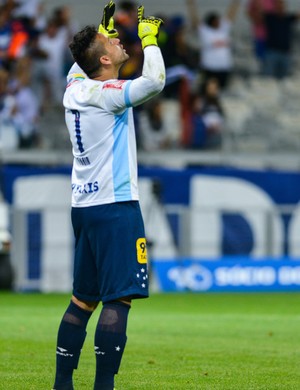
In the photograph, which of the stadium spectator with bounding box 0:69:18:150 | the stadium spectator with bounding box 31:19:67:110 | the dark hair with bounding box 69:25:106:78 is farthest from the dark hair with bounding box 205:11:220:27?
the dark hair with bounding box 69:25:106:78

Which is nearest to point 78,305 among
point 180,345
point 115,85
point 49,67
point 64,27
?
point 115,85

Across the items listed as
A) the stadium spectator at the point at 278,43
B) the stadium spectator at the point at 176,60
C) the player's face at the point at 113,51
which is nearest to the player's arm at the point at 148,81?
the player's face at the point at 113,51

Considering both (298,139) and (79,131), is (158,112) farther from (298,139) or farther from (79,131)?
(79,131)

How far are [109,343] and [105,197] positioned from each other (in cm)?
87

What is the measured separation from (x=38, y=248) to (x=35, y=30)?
5.82 meters

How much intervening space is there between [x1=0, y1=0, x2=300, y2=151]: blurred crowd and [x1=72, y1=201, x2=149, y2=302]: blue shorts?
14148 mm

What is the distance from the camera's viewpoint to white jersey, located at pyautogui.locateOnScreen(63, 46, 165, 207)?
279 inches

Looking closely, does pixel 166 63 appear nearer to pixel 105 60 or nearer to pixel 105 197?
pixel 105 60

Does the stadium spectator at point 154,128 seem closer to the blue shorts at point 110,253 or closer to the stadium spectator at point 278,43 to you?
the stadium spectator at point 278,43

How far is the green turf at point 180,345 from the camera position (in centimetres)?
825

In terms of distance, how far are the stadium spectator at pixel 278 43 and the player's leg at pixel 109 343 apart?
18.9m

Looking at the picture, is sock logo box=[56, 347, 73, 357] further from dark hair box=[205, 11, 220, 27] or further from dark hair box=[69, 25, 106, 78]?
dark hair box=[205, 11, 220, 27]

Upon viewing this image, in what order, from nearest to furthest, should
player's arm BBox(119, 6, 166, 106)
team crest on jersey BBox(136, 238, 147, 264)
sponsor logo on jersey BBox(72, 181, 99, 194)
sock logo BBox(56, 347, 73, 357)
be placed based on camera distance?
1. player's arm BBox(119, 6, 166, 106)
2. team crest on jersey BBox(136, 238, 147, 264)
3. sponsor logo on jersey BBox(72, 181, 99, 194)
4. sock logo BBox(56, 347, 73, 357)

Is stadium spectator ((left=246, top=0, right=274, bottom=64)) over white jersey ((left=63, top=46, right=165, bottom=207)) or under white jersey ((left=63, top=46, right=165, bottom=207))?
over
